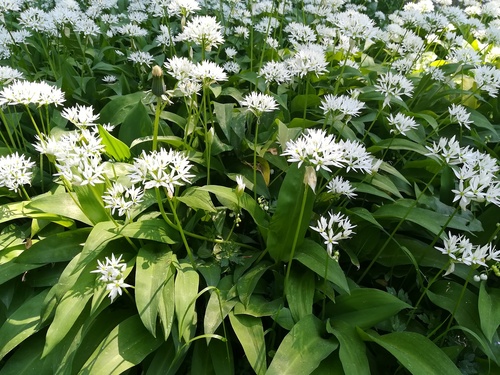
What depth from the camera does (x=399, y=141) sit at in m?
2.82

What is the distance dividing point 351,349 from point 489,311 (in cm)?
71

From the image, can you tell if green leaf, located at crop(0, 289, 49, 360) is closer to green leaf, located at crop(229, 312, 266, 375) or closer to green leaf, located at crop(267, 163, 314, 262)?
green leaf, located at crop(229, 312, 266, 375)

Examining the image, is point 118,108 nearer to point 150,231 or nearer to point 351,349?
point 150,231

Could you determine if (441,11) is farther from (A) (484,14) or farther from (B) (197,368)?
(B) (197,368)

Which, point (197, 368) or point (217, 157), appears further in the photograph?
point (217, 157)

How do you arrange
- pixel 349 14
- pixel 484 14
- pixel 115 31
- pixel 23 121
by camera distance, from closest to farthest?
1. pixel 349 14
2. pixel 23 121
3. pixel 115 31
4. pixel 484 14

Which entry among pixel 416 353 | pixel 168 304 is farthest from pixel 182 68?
pixel 416 353

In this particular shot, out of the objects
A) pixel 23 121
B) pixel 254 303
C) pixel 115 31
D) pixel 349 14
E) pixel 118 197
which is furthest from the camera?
pixel 115 31

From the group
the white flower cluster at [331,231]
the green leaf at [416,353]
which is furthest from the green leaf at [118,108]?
the green leaf at [416,353]

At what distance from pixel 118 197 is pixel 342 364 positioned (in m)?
1.21

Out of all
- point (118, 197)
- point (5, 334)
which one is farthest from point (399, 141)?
point (5, 334)

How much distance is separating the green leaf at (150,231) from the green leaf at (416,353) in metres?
1.02

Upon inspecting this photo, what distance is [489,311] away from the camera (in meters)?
2.07

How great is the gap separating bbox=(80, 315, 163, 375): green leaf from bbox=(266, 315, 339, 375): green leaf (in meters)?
0.58
